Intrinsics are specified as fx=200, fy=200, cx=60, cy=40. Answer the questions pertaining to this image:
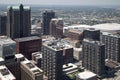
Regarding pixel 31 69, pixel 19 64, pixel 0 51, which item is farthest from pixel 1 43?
pixel 31 69

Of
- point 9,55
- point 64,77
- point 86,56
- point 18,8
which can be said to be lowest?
point 64,77

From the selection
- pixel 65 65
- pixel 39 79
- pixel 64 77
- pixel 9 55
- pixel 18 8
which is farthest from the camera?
pixel 18 8

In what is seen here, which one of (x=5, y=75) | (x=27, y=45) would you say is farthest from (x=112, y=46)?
(x=5, y=75)

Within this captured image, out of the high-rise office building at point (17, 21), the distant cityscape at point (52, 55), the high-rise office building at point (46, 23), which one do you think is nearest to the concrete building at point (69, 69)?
the distant cityscape at point (52, 55)

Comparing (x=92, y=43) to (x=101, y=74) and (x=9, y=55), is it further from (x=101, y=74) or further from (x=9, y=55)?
(x=9, y=55)

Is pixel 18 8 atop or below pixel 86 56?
atop

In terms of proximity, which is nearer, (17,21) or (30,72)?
(30,72)

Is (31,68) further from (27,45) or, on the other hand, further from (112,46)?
(112,46)
